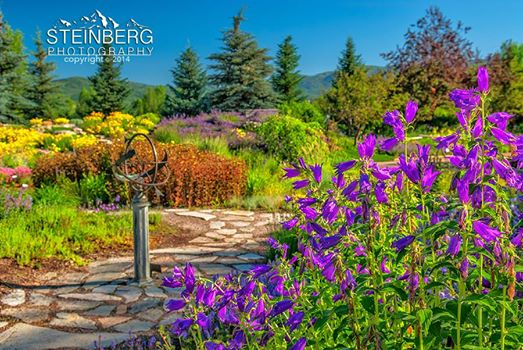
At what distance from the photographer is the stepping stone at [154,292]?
463cm

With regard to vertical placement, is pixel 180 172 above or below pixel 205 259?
above

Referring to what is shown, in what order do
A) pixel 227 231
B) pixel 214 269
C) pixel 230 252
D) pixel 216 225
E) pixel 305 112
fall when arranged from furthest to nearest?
pixel 305 112, pixel 216 225, pixel 227 231, pixel 230 252, pixel 214 269

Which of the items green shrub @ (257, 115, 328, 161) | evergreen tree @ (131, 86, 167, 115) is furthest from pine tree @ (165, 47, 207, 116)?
green shrub @ (257, 115, 328, 161)

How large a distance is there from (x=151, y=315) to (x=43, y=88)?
32.6 meters

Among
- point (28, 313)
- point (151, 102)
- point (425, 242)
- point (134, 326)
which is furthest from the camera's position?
point (151, 102)

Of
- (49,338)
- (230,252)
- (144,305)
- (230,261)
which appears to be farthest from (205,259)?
(49,338)

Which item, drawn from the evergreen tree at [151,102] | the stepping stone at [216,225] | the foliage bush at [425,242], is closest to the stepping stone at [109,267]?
the stepping stone at [216,225]

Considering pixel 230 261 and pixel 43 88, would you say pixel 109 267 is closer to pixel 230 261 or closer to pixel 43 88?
pixel 230 261

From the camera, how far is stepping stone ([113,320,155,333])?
12.8 ft

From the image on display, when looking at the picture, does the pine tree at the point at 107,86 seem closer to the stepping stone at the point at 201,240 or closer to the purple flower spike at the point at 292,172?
the stepping stone at the point at 201,240

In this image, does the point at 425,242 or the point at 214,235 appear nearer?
the point at 425,242

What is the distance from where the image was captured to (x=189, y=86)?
30906 mm

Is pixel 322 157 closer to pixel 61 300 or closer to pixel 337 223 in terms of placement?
pixel 61 300

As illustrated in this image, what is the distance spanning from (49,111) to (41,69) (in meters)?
3.19
